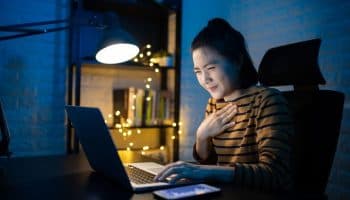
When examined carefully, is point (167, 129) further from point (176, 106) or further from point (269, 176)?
point (269, 176)

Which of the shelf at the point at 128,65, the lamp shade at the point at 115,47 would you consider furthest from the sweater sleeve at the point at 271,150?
the shelf at the point at 128,65

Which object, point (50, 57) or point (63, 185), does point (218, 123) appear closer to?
point (63, 185)

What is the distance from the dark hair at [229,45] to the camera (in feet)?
4.26

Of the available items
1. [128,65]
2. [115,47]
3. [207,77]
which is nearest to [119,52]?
[115,47]

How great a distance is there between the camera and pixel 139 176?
3.54 ft

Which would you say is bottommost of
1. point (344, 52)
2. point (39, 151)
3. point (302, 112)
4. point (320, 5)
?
point (39, 151)

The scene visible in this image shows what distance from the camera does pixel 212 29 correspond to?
133 cm

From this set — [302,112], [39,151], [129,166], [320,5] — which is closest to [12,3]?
[39,151]

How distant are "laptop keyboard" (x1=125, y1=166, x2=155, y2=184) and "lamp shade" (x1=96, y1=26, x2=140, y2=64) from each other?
19.2 inches

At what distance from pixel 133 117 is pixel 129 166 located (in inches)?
57.2

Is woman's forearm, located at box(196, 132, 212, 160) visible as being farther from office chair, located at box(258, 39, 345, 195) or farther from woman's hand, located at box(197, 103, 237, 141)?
office chair, located at box(258, 39, 345, 195)

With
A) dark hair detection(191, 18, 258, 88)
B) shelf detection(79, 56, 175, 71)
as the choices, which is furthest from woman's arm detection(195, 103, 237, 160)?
shelf detection(79, 56, 175, 71)

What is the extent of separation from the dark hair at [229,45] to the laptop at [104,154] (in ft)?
1.47

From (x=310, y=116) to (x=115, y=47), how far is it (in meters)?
0.86
